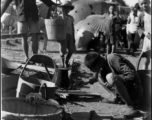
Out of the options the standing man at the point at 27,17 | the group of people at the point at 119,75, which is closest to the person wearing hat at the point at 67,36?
the standing man at the point at 27,17

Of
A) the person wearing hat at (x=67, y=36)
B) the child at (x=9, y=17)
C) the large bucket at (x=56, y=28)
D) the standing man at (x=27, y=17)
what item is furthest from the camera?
the child at (x=9, y=17)

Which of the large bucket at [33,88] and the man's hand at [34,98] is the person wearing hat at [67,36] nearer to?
the large bucket at [33,88]

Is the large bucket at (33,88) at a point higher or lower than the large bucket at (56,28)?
lower

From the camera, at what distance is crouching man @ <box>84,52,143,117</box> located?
4.14 m

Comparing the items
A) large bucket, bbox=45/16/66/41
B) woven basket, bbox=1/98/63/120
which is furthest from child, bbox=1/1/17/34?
woven basket, bbox=1/98/63/120

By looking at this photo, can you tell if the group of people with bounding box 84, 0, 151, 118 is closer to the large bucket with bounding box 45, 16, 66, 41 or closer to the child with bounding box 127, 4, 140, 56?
the large bucket with bounding box 45, 16, 66, 41

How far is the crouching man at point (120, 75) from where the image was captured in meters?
4.14

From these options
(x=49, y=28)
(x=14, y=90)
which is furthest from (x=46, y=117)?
(x=49, y=28)

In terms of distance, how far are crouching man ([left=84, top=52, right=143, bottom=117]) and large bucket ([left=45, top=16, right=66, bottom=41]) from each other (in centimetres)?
140

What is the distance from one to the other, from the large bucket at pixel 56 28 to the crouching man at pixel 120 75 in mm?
1402

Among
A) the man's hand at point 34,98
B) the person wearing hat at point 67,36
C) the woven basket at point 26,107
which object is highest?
the person wearing hat at point 67,36

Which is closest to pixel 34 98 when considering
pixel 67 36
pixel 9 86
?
pixel 9 86

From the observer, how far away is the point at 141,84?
14.7ft

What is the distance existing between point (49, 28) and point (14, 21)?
6.91 metres
